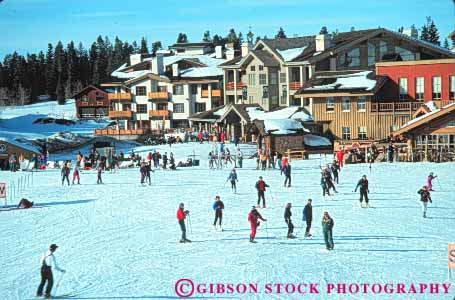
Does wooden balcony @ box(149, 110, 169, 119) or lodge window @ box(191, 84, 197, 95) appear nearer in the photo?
wooden balcony @ box(149, 110, 169, 119)

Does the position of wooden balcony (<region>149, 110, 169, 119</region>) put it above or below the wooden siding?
above

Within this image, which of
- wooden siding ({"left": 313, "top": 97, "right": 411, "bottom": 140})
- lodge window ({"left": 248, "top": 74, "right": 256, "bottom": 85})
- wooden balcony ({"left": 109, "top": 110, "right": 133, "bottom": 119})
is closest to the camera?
wooden siding ({"left": 313, "top": 97, "right": 411, "bottom": 140})

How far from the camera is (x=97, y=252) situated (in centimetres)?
1349

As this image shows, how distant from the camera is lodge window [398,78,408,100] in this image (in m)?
30.4

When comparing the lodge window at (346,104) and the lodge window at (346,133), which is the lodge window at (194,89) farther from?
the lodge window at (346,133)

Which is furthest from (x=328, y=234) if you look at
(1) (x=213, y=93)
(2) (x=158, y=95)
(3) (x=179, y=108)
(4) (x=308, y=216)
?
(1) (x=213, y=93)

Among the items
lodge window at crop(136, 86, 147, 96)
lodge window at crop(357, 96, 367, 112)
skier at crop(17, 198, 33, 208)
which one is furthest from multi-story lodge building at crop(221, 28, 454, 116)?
skier at crop(17, 198, 33, 208)

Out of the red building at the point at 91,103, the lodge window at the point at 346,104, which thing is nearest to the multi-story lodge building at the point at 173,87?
the red building at the point at 91,103

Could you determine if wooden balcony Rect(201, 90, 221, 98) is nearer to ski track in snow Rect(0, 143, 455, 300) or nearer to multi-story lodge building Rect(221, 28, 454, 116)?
multi-story lodge building Rect(221, 28, 454, 116)

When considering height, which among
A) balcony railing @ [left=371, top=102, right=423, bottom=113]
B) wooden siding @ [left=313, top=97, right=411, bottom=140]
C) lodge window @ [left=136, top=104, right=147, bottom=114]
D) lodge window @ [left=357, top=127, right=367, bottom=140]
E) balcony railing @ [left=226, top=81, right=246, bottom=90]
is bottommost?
lodge window @ [left=357, top=127, right=367, bottom=140]

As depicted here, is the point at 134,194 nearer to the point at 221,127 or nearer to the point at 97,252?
the point at 97,252

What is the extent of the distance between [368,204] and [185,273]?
7.20 meters

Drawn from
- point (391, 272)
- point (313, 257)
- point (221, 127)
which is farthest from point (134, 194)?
point (221, 127)

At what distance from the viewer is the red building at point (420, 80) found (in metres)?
29.1
